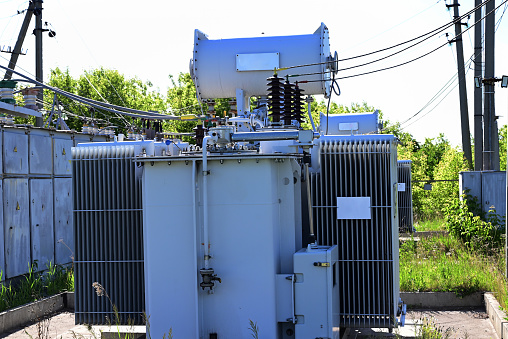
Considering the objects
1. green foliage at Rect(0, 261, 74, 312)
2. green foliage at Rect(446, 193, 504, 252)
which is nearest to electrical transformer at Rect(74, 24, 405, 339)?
green foliage at Rect(0, 261, 74, 312)

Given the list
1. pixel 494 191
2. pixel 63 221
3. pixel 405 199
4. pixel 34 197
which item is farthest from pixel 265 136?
pixel 405 199

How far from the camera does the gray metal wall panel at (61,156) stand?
48.2 feet

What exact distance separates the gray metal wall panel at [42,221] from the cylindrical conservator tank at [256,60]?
17.1 feet

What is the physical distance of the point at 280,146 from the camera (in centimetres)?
820

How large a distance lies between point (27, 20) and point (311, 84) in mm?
16460

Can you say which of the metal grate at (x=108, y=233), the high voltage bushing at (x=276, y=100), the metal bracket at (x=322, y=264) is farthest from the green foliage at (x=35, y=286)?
the metal bracket at (x=322, y=264)

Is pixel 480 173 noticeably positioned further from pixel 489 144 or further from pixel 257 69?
pixel 257 69

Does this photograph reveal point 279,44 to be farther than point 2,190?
No

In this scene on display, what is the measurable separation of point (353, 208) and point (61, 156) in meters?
8.79

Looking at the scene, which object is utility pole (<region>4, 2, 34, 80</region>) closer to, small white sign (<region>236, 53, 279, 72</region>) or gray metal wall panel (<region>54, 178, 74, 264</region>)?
gray metal wall panel (<region>54, 178, 74, 264</region>)

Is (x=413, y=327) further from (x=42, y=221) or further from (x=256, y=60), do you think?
(x=42, y=221)

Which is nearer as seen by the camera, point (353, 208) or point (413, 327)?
point (353, 208)

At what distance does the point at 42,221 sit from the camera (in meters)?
14.1

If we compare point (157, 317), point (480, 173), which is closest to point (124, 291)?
point (157, 317)
